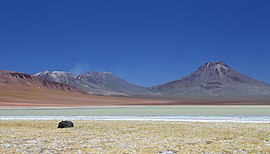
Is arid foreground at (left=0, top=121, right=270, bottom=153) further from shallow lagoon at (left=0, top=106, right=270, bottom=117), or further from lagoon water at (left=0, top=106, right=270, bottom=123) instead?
shallow lagoon at (left=0, top=106, right=270, bottom=117)

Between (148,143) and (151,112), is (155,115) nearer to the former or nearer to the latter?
(151,112)

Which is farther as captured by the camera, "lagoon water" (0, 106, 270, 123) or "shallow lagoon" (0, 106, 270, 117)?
"shallow lagoon" (0, 106, 270, 117)

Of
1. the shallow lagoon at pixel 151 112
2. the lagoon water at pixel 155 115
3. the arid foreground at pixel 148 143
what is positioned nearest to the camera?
the arid foreground at pixel 148 143

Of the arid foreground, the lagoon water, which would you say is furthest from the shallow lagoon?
the arid foreground

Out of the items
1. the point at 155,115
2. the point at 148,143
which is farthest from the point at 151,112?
the point at 148,143

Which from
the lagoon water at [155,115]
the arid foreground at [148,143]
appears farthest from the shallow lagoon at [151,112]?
the arid foreground at [148,143]

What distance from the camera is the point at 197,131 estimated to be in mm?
23984

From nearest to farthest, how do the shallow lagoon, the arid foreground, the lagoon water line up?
the arid foreground → the lagoon water → the shallow lagoon

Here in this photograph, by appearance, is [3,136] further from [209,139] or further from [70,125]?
[209,139]

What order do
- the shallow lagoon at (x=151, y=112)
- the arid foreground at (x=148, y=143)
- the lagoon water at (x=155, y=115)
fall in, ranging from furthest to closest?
the shallow lagoon at (x=151, y=112) → the lagoon water at (x=155, y=115) → the arid foreground at (x=148, y=143)

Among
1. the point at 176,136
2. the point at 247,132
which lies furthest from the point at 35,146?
the point at 247,132

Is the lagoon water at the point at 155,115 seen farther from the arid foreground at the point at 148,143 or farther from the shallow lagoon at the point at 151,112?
the arid foreground at the point at 148,143

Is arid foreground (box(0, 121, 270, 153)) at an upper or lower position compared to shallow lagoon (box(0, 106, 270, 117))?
lower

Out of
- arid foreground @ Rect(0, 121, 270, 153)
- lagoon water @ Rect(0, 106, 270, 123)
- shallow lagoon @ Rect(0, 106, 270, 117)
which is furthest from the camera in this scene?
shallow lagoon @ Rect(0, 106, 270, 117)
